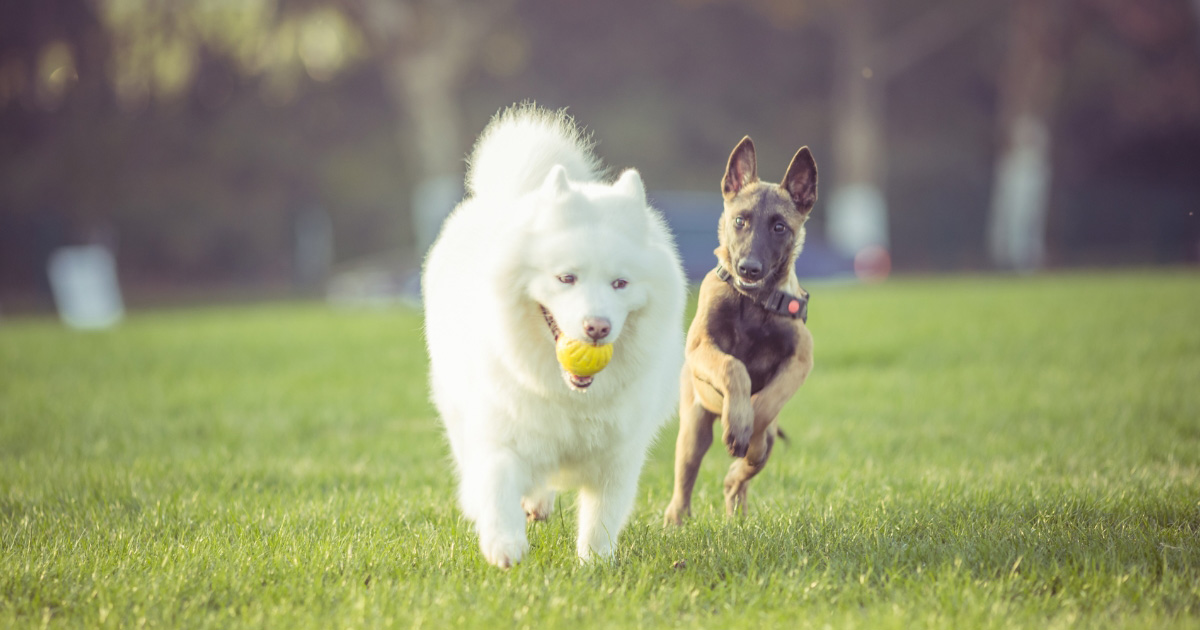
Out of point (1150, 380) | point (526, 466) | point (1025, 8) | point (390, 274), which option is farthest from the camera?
point (1025, 8)

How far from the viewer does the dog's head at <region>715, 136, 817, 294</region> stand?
3.29 metres

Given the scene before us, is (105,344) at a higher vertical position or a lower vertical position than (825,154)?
lower

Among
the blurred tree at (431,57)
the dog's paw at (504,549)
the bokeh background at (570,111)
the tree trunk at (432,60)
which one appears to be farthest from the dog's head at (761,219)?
the bokeh background at (570,111)

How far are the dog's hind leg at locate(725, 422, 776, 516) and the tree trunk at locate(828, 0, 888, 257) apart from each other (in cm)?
2271

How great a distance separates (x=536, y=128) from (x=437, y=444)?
273 centimetres

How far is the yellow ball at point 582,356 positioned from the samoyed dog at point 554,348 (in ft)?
0.15

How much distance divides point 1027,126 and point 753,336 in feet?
84.4

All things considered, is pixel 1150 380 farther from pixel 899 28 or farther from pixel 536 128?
pixel 899 28

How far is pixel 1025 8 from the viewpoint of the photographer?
2630 centimetres

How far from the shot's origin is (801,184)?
3455 mm

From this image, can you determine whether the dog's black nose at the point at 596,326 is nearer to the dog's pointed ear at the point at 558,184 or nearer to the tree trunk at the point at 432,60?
the dog's pointed ear at the point at 558,184

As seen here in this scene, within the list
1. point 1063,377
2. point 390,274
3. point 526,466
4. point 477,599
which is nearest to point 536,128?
point 526,466

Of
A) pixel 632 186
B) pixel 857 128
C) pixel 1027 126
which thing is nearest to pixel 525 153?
pixel 632 186

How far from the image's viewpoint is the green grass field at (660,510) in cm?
309
